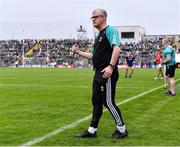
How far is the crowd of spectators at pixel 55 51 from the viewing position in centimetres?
7275

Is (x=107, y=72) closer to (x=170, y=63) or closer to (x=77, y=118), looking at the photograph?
(x=77, y=118)

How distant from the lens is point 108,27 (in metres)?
7.82

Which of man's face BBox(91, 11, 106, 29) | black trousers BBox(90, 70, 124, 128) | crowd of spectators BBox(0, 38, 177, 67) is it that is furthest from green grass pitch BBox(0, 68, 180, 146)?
crowd of spectators BBox(0, 38, 177, 67)

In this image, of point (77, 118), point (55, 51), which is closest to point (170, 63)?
point (77, 118)

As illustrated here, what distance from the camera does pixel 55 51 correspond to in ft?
261

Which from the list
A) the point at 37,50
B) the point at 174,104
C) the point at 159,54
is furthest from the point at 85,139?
the point at 37,50

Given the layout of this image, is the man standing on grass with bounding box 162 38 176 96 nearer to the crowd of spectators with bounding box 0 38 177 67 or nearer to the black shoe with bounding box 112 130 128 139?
the black shoe with bounding box 112 130 128 139

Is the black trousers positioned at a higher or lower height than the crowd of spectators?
higher

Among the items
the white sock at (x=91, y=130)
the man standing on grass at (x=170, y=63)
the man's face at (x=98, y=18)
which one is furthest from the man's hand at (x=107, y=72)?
the man standing on grass at (x=170, y=63)

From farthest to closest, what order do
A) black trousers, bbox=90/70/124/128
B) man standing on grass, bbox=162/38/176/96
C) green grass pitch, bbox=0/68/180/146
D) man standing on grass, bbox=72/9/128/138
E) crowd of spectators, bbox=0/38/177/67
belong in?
crowd of spectators, bbox=0/38/177/67 < man standing on grass, bbox=162/38/176/96 < black trousers, bbox=90/70/124/128 < man standing on grass, bbox=72/9/128/138 < green grass pitch, bbox=0/68/180/146

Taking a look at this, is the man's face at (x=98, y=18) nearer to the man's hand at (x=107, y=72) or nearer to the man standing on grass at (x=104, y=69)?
the man standing on grass at (x=104, y=69)

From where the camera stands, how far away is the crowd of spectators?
72750 mm

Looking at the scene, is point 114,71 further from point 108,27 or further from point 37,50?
point 37,50

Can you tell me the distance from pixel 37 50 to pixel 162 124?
242 ft
